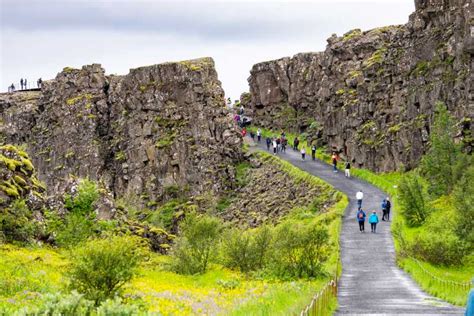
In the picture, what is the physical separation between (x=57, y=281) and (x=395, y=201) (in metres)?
34.0

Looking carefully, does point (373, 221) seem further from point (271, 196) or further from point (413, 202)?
point (271, 196)

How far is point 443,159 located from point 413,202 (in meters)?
7.21

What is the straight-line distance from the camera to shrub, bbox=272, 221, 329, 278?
109 feet

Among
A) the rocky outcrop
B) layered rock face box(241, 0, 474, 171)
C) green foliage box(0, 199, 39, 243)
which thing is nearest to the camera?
green foliage box(0, 199, 39, 243)

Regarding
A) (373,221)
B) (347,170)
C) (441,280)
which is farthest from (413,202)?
(347,170)

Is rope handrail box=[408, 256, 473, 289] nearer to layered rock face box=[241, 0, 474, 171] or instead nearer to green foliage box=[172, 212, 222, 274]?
green foliage box=[172, 212, 222, 274]

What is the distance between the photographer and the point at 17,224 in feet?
124

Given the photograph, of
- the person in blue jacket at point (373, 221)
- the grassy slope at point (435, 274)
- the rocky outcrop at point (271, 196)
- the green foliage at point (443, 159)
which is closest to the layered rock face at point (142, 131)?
the rocky outcrop at point (271, 196)

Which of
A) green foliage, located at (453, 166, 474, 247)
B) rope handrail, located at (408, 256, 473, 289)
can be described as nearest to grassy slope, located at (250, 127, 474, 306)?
rope handrail, located at (408, 256, 473, 289)

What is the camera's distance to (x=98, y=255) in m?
23.9

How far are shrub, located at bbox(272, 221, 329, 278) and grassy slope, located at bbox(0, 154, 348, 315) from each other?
961 millimetres

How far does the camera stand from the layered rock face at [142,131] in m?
83.4

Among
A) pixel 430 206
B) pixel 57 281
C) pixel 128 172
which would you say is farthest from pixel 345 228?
pixel 128 172

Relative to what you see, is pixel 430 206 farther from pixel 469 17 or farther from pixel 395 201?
pixel 469 17
